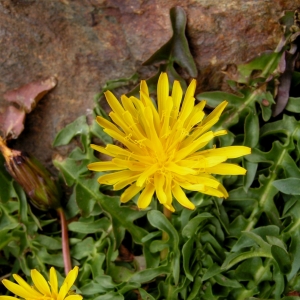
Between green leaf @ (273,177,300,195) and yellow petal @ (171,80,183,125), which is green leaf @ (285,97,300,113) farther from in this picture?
yellow petal @ (171,80,183,125)

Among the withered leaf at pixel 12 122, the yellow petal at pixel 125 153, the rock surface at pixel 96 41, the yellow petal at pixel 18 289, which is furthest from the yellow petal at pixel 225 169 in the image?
the withered leaf at pixel 12 122

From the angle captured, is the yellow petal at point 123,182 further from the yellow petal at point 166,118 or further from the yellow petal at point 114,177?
the yellow petal at point 166,118

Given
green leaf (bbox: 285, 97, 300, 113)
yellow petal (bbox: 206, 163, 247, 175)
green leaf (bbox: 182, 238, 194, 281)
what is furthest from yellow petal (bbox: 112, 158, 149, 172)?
green leaf (bbox: 285, 97, 300, 113)

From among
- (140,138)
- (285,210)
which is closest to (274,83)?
(285,210)

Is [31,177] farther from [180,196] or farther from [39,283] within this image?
[180,196]

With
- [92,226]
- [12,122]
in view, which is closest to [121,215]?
[92,226]

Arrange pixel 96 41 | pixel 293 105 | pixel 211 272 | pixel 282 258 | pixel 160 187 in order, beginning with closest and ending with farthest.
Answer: pixel 160 187 < pixel 282 258 < pixel 211 272 < pixel 293 105 < pixel 96 41

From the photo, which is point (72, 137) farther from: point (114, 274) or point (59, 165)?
point (114, 274)
